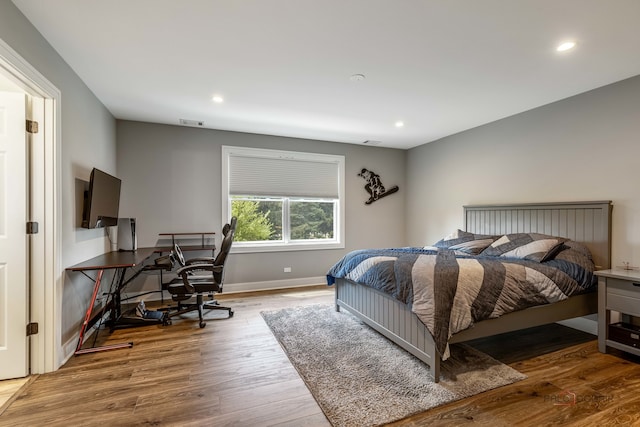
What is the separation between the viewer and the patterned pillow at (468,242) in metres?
3.67

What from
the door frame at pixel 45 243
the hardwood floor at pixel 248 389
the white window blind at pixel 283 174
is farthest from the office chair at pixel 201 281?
the white window blind at pixel 283 174

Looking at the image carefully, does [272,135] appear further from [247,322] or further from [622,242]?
[622,242]

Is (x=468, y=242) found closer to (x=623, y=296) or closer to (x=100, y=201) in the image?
(x=623, y=296)

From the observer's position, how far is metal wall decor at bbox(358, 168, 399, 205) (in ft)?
18.1

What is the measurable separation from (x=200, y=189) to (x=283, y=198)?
4.24 ft

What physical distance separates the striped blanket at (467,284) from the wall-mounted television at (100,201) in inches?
105

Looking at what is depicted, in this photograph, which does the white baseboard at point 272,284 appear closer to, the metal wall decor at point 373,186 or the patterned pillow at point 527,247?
the metal wall decor at point 373,186

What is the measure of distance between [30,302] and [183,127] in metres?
2.88

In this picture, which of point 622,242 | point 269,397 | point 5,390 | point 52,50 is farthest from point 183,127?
point 622,242

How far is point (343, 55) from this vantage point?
2438 mm

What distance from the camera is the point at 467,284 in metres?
2.30

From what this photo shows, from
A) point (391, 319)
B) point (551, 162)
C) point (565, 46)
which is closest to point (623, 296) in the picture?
point (551, 162)

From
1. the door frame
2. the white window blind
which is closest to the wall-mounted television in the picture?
the door frame

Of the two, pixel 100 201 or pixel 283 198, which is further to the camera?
pixel 283 198
